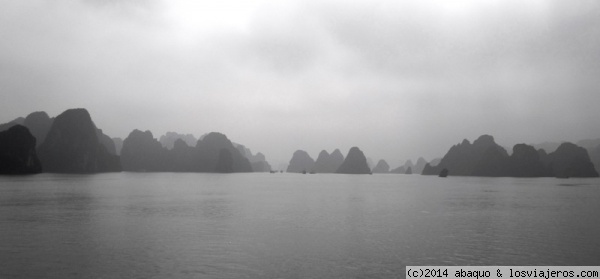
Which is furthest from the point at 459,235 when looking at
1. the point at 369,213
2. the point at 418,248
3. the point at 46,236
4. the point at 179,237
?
the point at 46,236

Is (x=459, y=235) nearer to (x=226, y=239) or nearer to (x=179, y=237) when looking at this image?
(x=226, y=239)

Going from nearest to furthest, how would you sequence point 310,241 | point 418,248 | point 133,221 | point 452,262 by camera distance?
point 452,262
point 418,248
point 310,241
point 133,221

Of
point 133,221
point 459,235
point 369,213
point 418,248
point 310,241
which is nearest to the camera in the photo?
point 418,248

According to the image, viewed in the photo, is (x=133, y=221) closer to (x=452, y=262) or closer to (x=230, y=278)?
(x=230, y=278)

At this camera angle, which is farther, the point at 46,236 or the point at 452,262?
the point at 46,236

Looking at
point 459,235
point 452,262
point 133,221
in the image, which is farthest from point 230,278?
point 133,221

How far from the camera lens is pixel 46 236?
100 feet

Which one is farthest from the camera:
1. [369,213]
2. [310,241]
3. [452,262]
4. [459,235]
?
[369,213]

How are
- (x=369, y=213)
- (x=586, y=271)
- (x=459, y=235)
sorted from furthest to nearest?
1. (x=369, y=213)
2. (x=459, y=235)
3. (x=586, y=271)

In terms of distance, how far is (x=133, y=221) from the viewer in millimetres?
39375

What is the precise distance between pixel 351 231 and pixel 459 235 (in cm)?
853

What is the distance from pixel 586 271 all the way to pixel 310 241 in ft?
53.7

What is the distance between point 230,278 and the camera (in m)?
20.0

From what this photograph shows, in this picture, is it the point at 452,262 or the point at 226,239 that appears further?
the point at 226,239
